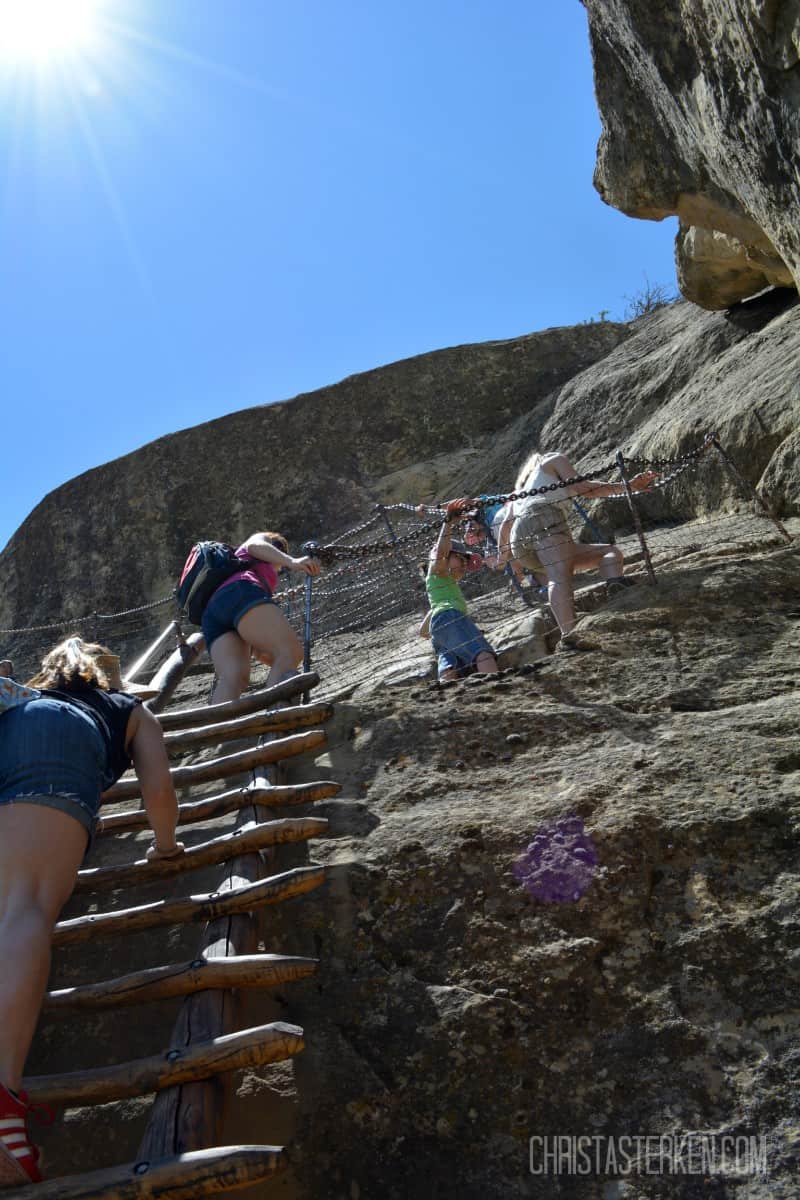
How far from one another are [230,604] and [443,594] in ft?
3.75

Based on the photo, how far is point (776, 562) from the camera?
4.69 meters

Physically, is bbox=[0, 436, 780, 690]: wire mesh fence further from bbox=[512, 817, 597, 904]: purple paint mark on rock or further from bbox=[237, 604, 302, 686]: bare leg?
bbox=[512, 817, 597, 904]: purple paint mark on rock

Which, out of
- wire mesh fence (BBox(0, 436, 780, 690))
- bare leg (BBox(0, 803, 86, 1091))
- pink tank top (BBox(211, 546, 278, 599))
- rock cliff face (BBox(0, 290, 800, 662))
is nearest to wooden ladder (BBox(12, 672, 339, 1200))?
bare leg (BBox(0, 803, 86, 1091))

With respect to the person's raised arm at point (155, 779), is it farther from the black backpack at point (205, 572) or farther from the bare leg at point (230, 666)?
the black backpack at point (205, 572)

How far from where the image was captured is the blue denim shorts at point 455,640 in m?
5.02

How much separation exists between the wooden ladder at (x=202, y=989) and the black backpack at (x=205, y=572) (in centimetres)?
135

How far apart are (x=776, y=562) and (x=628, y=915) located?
7.70 ft

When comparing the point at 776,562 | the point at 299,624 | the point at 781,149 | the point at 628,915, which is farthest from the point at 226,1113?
the point at 299,624

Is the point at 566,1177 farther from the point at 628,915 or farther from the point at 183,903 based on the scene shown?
the point at 183,903

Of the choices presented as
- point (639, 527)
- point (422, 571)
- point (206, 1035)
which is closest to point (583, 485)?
point (639, 527)

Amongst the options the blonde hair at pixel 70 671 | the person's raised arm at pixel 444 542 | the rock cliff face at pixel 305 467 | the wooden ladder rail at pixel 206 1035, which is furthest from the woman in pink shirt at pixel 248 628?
the rock cliff face at pixel 305 467

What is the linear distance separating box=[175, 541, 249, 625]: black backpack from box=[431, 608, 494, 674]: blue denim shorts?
108 centimetres

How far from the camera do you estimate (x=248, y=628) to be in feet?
16.4

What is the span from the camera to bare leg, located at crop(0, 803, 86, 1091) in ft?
7.73
